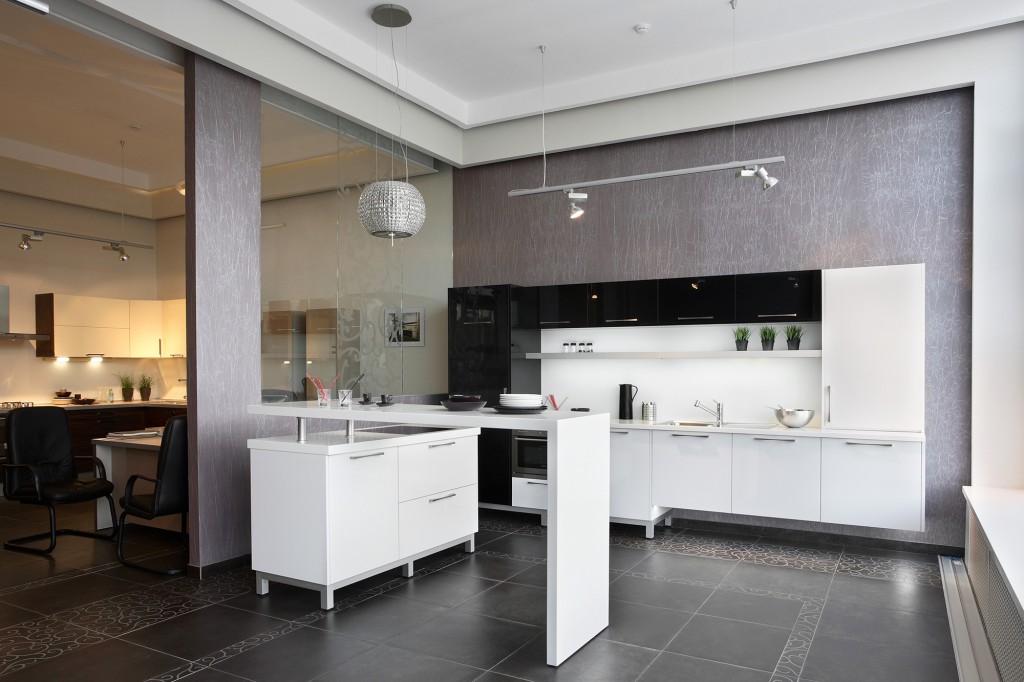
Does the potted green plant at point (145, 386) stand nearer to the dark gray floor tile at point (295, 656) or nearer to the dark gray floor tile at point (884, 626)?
the dark gray floor tile at point (295, 656)

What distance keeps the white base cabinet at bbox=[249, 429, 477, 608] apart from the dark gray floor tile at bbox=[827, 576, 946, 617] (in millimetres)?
2564

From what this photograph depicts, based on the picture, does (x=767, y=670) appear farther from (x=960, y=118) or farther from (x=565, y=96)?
(x=565, y=96)

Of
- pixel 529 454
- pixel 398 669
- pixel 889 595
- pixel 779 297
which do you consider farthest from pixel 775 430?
pixel 398 669

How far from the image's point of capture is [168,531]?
18.5ft

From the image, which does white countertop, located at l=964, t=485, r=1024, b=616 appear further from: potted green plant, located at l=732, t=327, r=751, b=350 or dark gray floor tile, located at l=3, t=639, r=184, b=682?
dark gray floor tile, located at l=3, t=639, r=184, b=682

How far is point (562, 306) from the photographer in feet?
20.9

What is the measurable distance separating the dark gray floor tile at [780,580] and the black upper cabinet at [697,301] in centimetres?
190

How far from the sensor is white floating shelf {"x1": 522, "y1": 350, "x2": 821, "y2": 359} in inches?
214

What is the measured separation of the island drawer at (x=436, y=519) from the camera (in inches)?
175

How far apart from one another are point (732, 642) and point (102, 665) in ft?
9.62

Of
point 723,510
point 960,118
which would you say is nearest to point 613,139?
point 960,118

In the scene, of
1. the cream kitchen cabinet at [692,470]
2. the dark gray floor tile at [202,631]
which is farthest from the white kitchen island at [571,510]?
the cream kitchen cabinet at [692,470]

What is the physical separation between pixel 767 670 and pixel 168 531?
4599 millimetres

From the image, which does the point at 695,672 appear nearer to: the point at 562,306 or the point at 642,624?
the point at 642,624
